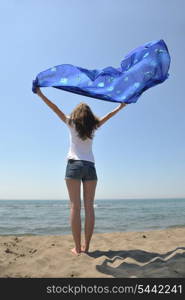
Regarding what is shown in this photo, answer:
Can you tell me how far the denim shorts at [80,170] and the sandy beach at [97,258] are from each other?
Result: 3.65 ft

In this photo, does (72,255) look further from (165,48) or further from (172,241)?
(165,48)

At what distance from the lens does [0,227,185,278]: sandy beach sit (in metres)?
3.56

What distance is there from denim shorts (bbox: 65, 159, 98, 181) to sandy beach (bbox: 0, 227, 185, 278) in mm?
1112

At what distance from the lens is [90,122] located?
4527 millimetres

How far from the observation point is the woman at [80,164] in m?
4.39

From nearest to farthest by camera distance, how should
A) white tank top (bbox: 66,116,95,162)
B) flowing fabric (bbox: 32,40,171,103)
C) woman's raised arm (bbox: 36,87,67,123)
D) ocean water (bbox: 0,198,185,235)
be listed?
white tank top (bbox: 66,116,95,162) < woman's raised arm (bbox: 36,87,67,123) < flowing fabric (bbox: 32,40,171,103) < ocean water (bbox: 0,198,185,235)

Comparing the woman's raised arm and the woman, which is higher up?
the woman's raised arm

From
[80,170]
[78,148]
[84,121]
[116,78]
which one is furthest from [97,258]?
[116,78]

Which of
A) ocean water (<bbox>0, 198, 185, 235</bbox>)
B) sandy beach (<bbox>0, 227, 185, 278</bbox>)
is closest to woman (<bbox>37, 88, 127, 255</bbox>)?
sandy beach (<bbox>0, 227, 185, 278</bbox>)

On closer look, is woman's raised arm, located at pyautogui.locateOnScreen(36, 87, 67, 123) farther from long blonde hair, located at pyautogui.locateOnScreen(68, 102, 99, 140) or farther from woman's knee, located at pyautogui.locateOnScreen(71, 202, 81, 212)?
woman's knee, located at pyautogui.locateOnScreen(71, 202, 81, 212)

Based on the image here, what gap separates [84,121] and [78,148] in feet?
1.34

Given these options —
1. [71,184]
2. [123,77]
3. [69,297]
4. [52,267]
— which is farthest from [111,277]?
[123,77]

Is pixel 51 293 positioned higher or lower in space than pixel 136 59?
lower

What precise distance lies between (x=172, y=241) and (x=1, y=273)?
3.38 metres
